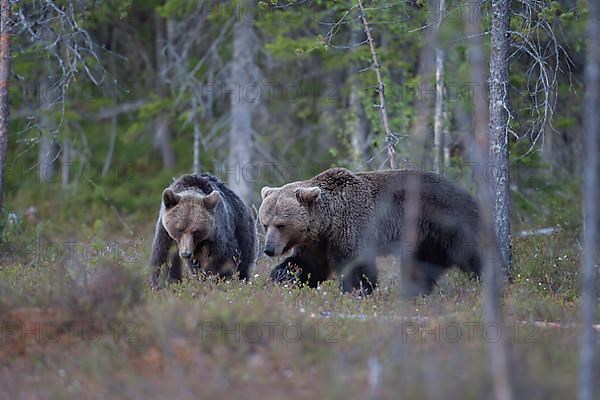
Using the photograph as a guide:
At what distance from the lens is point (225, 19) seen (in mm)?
17969

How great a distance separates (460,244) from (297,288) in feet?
7.36

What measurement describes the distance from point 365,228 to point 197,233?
2.12m

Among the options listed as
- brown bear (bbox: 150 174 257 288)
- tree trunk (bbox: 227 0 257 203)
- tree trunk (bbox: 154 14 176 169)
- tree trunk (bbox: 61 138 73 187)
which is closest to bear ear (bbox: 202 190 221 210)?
brown bear (bbox: 150 174 257 288)

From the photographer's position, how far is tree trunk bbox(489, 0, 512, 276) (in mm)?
10953

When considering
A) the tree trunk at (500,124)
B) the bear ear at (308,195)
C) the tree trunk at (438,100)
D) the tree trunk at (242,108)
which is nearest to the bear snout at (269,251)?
the bear ear at (308,195)

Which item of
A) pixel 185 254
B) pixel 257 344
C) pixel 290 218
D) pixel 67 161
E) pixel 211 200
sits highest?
pixel 67 161

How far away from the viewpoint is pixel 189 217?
34.6ft

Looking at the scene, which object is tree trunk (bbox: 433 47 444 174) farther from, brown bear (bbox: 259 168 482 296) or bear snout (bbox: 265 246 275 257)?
bear snout (bbox: 265 246 275 257)

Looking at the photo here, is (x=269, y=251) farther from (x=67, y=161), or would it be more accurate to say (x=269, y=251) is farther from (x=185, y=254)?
(x=67, y=161)

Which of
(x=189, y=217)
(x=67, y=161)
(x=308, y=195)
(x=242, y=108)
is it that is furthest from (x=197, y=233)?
(x=67, y=161)

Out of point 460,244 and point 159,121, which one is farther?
point 159,121

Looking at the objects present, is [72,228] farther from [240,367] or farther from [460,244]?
[240,367]

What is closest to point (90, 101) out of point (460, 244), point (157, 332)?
point (460, 244)

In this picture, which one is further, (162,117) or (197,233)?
(162,117)
